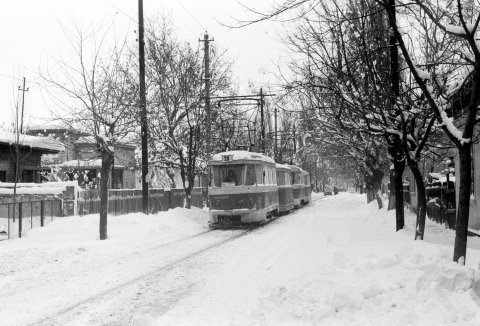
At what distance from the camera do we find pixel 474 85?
286 inches

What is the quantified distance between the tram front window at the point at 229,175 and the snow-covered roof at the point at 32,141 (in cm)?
825

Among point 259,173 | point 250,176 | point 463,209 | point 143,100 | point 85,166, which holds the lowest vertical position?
point 463,209

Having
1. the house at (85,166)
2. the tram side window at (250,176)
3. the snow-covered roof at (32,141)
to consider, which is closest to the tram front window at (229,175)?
the tram side window at (250,176)

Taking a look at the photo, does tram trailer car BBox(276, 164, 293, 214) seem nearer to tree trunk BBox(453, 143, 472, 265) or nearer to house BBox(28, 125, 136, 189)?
house BBox(28, 125, 136, 189)

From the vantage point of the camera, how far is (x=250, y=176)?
827 inches

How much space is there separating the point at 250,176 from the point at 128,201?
6.16 m

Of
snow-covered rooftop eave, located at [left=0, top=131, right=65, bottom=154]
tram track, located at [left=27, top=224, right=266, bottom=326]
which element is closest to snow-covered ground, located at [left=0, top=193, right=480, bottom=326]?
tram track, located at [left=27, top=224, right=266, bottom=326]

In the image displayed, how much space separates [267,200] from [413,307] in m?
17.6

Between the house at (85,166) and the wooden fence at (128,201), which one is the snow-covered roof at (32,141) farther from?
the wooden fence at (128,201)

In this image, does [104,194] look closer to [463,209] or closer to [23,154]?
[463,209]

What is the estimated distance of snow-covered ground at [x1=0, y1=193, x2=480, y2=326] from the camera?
6035 millimetres

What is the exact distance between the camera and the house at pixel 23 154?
2368cm

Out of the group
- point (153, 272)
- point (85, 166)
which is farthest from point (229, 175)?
point (85, 166)

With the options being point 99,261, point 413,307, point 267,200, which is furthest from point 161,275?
point 267,200
